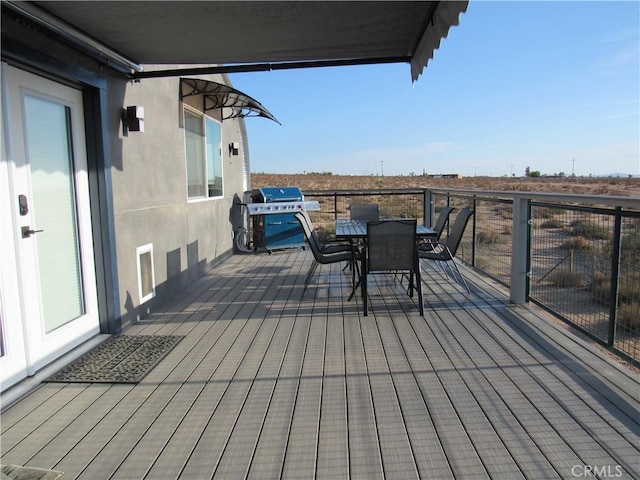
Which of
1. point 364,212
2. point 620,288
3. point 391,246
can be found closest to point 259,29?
point 391,246

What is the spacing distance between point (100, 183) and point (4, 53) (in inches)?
42.5

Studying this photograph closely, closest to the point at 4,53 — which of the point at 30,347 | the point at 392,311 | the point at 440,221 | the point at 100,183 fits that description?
the point at 100,183

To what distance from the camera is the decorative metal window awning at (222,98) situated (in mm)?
5008

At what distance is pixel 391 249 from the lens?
3.86 meters

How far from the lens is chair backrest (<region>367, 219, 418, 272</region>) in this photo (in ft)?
12.4

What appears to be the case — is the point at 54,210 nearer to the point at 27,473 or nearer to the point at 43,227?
the point at 43,227

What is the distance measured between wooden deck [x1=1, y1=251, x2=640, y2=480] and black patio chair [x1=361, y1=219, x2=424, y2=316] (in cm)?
48

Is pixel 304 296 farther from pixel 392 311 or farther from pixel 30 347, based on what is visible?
pixel 30 347

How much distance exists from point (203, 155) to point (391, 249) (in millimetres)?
3194

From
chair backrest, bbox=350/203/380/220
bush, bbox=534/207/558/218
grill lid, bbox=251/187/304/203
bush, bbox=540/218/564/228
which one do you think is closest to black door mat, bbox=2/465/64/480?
bush, bbox=540/218/564/228

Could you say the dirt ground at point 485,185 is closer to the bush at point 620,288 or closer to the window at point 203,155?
the window at point 203,155

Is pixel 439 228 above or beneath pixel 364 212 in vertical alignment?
beneath

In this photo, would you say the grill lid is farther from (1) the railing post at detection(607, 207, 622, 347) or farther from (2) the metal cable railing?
(1) the railing post at detection(607, 207, 622, 347)

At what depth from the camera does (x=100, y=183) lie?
3178 millimetres
